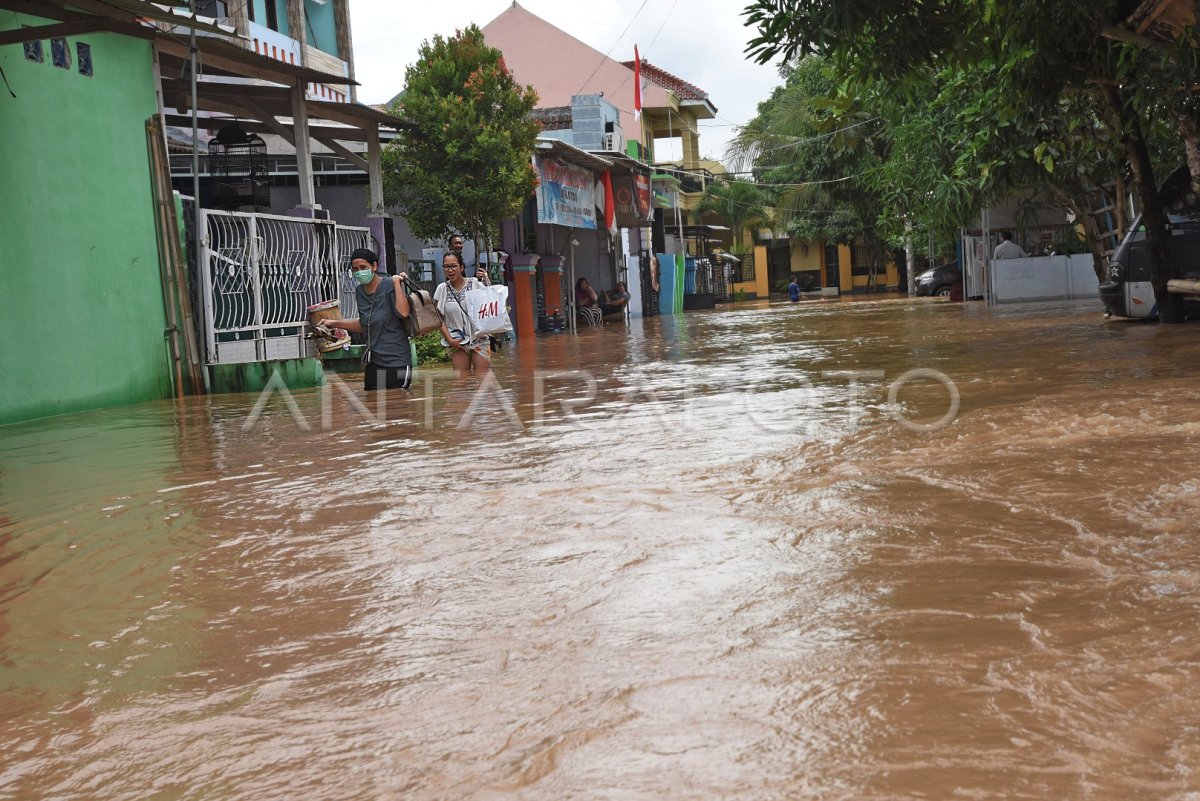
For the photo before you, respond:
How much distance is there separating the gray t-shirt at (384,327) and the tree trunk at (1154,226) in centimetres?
970

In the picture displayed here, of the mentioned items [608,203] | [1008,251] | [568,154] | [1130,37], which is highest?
[568,154]

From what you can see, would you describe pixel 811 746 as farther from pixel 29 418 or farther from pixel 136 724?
pixel 29 418

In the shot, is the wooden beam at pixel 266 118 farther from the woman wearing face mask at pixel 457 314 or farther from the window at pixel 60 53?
the woman wearing face mask at pixel 457 314

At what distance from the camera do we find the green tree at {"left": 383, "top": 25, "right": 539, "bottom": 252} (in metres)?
23.7

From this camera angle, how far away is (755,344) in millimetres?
19500

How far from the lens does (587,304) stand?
112ft

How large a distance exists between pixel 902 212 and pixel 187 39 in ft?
63.5

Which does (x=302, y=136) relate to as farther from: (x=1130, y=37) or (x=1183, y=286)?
(x=1183, y=286)

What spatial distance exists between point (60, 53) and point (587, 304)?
72.3 ft

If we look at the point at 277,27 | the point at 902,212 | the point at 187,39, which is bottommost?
the point at 902,212

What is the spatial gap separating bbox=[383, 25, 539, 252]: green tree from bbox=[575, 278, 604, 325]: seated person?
8.79m

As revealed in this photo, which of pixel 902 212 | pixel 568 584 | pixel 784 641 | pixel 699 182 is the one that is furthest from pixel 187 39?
pixel 699 182

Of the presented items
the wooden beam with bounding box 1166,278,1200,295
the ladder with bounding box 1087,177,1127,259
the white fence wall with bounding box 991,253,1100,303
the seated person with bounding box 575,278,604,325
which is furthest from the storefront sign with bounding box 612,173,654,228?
the wooden beam with bounding box 1166,278,1200,295

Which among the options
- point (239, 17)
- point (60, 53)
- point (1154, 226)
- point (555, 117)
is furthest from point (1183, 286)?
point (555, 117)
